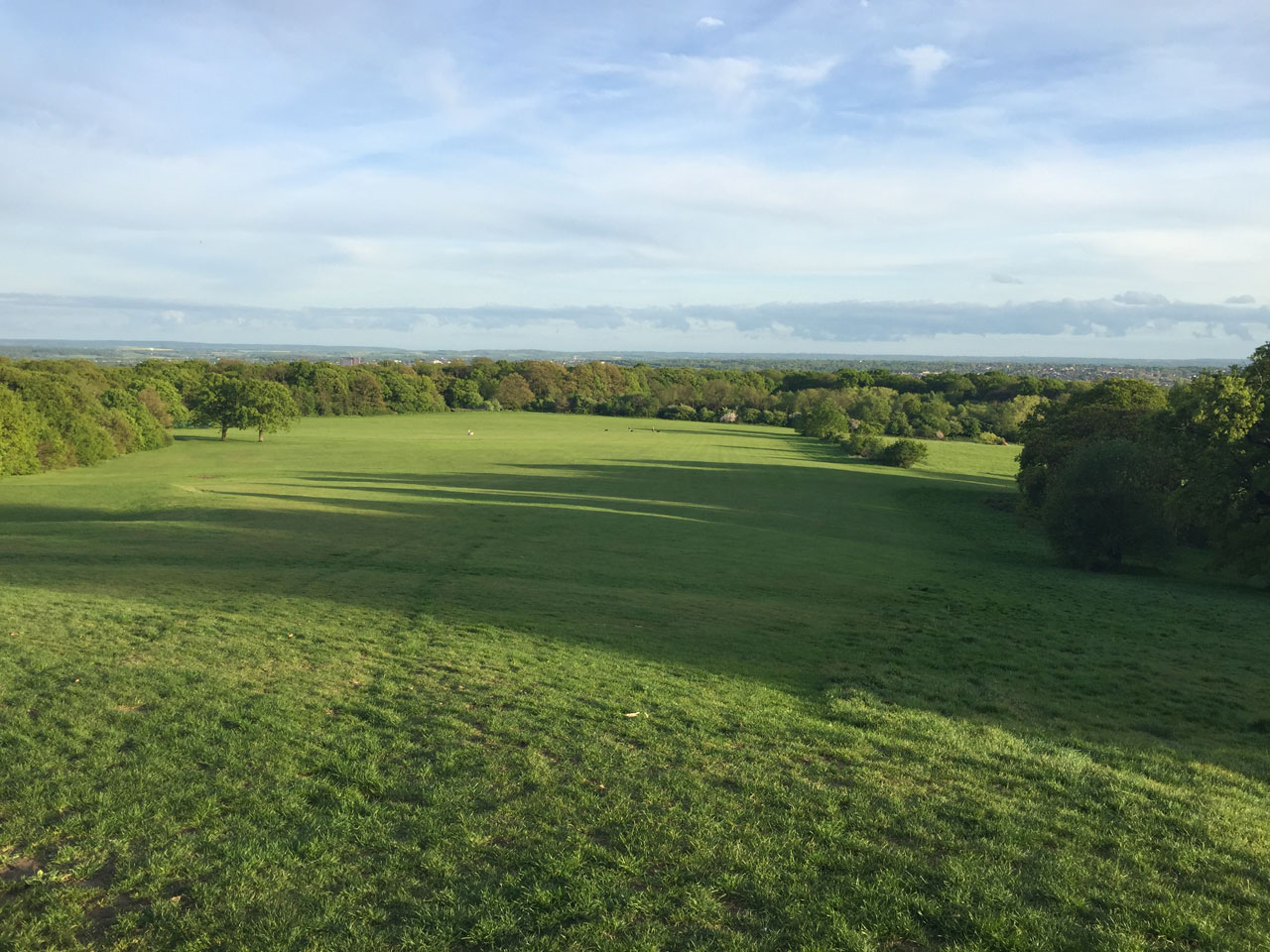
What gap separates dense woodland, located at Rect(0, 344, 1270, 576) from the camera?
1358 inches

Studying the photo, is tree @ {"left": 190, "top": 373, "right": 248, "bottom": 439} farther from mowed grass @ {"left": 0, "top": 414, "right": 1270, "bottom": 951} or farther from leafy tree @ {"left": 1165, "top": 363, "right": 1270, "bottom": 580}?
leafy tree @ {"left": 1165, "top": 363, "right": 1270, "bottom": 580}

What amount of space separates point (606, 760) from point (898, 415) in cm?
14138

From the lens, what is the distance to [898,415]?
143 m

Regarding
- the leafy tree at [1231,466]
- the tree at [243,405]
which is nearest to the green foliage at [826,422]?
the tree at [243,405]

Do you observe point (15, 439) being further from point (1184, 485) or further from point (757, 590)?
point (1184, 485)

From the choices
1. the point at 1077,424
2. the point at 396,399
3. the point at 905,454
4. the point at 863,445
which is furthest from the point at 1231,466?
the point at 396,399

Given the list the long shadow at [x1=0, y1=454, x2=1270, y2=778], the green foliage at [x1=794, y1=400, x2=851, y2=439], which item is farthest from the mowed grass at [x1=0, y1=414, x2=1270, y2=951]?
the green foliage at [x1=794, y1=400, x2=851, y2=439]

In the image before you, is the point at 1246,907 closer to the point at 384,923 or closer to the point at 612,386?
the point at 384,923

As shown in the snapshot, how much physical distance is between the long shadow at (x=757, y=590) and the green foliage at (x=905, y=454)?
3910 centimetres

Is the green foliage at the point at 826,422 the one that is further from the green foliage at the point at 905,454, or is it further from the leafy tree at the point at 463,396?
the leafy tree at the point at 463,396

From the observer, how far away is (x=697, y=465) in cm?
8325

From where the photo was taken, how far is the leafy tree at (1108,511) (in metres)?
37.7

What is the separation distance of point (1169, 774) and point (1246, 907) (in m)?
3.94

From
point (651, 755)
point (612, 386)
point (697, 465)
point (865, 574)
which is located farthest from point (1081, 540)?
point (612, 386)
